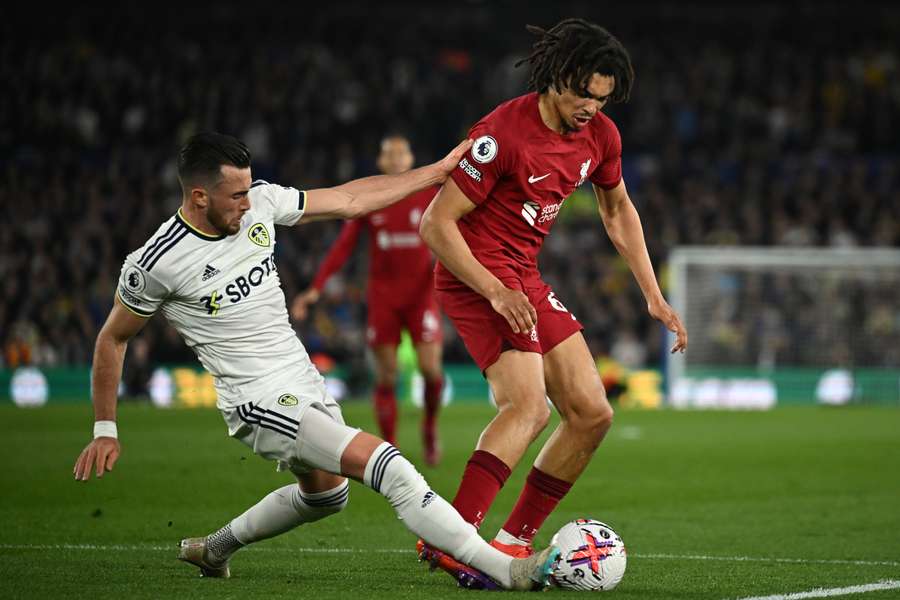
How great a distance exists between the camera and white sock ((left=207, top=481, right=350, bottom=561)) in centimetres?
583

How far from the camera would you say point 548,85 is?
607 centimetres

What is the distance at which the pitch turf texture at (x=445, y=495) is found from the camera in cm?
576

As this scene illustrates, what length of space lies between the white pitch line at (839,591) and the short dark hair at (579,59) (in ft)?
7.24

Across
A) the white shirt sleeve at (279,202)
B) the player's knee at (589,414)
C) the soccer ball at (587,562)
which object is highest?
the white shirt sleeve at (279,202)

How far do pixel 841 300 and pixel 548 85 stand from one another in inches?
724

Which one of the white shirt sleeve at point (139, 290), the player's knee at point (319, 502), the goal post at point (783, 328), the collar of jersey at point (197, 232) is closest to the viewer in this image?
the white shirt sleeve at point (139, 290)

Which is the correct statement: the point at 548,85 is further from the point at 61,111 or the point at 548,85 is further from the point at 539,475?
the point at 61,111

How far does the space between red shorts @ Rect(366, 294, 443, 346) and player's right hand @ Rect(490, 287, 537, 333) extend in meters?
5.80

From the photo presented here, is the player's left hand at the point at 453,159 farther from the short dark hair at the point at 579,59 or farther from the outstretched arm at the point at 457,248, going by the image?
the short dark hair at the point at 579,59

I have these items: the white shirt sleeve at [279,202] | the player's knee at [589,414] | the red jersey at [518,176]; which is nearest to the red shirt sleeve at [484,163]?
the red jersey at [518,176]

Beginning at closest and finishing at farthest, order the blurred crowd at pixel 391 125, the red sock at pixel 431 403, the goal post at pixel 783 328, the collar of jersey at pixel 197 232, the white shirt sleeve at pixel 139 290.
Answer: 1. the white shirt sleeve at pixel 139 290
2. the collar of jersey at pixel 197 232
3. the red sock at pixel 431 403
4. the goal post at pixel 783 328
5. the blurred crowd at pixel 391 125

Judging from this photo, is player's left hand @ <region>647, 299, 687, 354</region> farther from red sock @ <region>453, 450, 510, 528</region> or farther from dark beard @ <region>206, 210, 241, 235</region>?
dark beard @ <region>206, 210, 241, 235</region>

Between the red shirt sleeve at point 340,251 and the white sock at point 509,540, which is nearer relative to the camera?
the white sock at point 509,540

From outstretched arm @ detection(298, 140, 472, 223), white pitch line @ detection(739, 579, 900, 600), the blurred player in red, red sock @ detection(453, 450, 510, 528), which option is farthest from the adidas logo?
the blurred player in red
